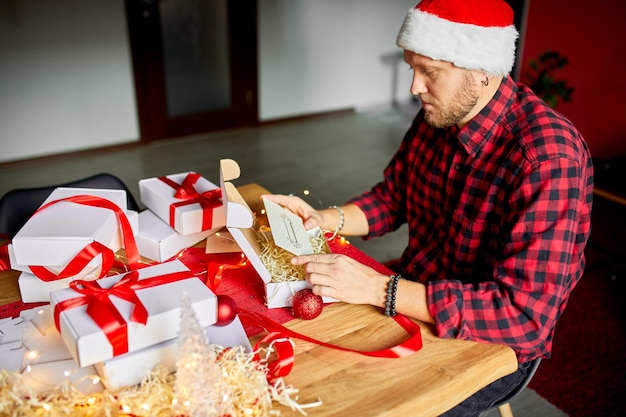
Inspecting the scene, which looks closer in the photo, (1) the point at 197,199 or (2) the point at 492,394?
(2) the point at 492,394

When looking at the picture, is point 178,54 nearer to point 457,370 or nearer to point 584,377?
point 584,377

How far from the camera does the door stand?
472 cm

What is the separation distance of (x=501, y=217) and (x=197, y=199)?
77cm

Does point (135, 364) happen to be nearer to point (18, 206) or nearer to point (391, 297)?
point (391, 297)

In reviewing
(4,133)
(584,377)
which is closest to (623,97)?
(584,377)

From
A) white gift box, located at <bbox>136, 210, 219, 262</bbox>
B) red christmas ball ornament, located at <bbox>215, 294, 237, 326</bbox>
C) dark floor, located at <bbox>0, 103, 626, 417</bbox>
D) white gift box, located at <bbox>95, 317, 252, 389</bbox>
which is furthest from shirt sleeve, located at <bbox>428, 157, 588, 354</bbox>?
dark floor, located at <bbox>0, 103, 626, 417</bbox>

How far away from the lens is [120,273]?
1365 mm

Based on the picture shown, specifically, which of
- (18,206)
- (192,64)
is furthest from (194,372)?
(192,64)

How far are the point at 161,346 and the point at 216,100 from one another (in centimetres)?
457

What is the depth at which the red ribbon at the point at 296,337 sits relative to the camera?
104 cm

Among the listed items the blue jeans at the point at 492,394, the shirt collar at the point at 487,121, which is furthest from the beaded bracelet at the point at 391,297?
the shirt collar at the point at 487,121

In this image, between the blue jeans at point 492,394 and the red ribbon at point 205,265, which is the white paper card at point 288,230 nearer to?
the red ribbon at point 205,265

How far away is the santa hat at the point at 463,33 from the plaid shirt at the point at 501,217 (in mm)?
114

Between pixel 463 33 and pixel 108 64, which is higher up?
pixel 463 33
